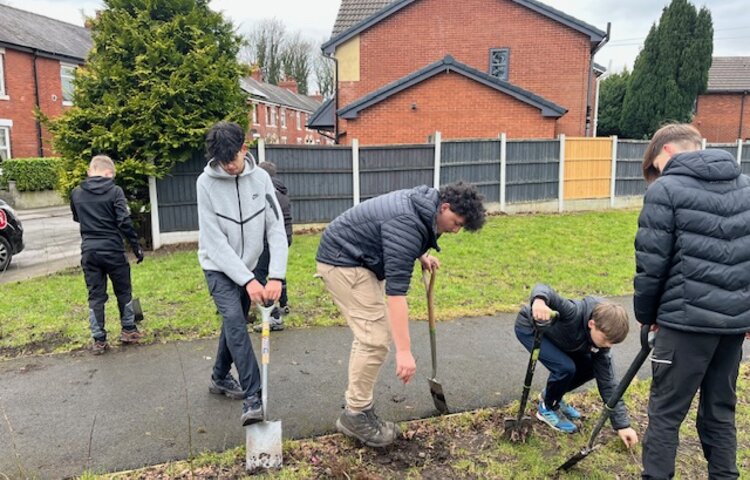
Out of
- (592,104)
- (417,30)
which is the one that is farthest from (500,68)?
(592,104)

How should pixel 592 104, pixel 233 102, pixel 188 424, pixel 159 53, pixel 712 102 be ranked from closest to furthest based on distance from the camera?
pixel 188 424, pixel 159 53, pixel 233 102, pixel 592 104, pixel 712 102

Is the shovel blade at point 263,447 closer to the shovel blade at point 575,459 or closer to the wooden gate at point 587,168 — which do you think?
the shovel blade at point 575,459

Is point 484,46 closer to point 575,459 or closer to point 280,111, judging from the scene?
point 575,459

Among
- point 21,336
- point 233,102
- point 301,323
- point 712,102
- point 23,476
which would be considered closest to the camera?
point 23,476

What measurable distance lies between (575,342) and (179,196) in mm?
8972

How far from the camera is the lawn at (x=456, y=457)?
3.04 m

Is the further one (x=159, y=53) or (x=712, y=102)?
(x=712, y=102)

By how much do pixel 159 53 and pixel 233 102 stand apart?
1.47 m

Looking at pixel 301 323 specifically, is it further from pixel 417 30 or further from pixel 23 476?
pixel 417 30

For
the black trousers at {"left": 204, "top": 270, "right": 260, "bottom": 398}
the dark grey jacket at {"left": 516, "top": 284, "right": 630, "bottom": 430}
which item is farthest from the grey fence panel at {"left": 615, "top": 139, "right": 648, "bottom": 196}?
the black trousers at {"left": 204, "top": 270, "right": 260, "bottom": 398}

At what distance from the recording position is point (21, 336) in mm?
5289

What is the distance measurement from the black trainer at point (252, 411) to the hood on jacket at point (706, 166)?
8.13 feet

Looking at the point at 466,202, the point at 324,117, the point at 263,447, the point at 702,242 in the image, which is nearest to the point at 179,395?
the point at 263,447

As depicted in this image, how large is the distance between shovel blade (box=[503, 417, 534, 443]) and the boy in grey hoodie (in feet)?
5.01
